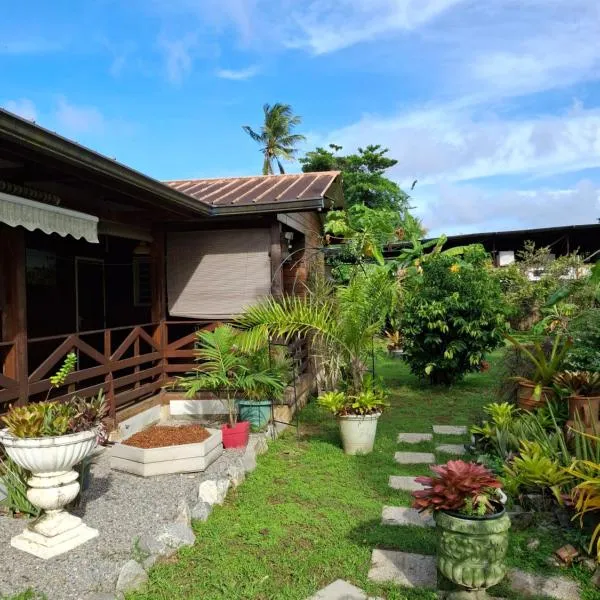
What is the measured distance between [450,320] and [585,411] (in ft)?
15.7

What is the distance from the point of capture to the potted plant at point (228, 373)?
6.46 meters

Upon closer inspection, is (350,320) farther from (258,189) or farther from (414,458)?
(258,189)

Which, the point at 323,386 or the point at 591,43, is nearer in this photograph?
the point at 591,43

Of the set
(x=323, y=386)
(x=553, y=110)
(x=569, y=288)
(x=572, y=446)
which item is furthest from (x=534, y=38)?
(x=323, y=386)

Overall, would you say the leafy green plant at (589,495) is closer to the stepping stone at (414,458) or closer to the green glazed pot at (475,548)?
the green glazed pot at (475,548)

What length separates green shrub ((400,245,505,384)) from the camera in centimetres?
939

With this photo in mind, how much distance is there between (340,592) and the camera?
3262 mm

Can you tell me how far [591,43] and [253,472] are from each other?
7407 millimetres

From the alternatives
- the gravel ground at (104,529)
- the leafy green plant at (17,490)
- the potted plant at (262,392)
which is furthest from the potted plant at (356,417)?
the leafy green plant at (17,490)

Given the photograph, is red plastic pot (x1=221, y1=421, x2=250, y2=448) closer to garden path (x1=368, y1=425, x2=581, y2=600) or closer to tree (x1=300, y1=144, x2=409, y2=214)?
garden path (x1=368, y1=425, x2=581, y2=600)

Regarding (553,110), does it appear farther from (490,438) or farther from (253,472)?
(253,472)

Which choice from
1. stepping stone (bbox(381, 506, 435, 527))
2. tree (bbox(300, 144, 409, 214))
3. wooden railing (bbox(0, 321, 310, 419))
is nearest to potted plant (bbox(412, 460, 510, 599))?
stepping stone (bbox(381, 506, 435, 527))

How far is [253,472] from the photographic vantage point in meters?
5.43

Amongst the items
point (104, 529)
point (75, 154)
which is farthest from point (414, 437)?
point (75, 154)
